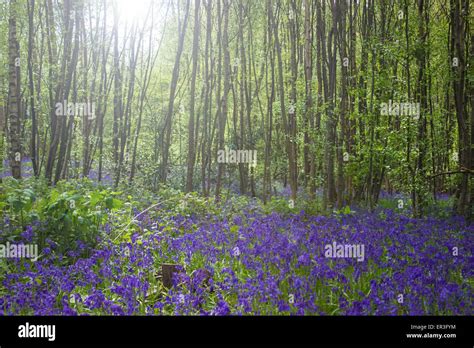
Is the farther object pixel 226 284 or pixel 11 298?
pixel 226 284

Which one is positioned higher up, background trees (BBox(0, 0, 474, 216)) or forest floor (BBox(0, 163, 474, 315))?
background trees (BBox(0, 0, 474, 216))

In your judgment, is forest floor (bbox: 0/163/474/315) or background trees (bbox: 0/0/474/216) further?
A: background trees (bbox: 0/0/474/216)

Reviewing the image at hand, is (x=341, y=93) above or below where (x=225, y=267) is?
above

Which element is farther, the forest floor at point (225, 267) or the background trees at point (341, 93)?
the background trees at point (341, 93)

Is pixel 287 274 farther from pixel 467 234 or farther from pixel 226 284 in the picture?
pixel 467 234

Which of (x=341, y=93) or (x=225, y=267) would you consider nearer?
(x=225, y=267)

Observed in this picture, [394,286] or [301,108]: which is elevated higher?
[301,108]

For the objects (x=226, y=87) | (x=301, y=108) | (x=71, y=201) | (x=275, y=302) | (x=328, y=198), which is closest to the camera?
(x=275, y=302)

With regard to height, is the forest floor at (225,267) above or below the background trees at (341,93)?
below
